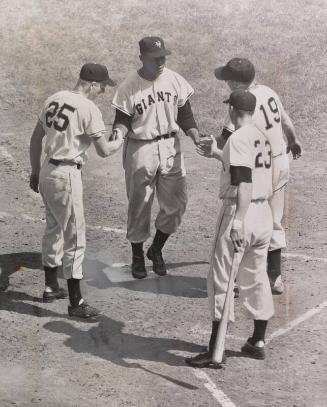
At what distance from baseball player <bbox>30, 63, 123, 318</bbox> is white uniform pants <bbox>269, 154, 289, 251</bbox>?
152 cm

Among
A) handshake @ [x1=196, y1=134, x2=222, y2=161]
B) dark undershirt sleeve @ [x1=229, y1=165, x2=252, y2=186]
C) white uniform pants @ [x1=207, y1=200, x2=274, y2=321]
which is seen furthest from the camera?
handshake @ [x1=196, y1=134, x2=222, y2=161]

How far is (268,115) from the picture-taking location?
28.1 ft

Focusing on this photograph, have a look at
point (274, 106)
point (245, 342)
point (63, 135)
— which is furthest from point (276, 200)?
point (63, 135)

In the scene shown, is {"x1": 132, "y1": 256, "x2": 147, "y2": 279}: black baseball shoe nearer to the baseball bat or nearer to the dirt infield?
the dirt infield

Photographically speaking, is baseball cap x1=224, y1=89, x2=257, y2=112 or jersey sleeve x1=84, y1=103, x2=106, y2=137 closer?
baseball cap x1=224, y1=89, x2=257, y2=112

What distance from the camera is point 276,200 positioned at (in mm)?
9000

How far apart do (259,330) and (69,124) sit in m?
2.42

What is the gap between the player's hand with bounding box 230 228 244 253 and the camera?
23.7ft

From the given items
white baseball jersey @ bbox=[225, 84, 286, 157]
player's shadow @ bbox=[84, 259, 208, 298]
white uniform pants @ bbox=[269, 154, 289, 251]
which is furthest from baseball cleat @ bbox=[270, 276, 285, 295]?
white baseball jersey @ bbox=[225, 84, 286, 157]

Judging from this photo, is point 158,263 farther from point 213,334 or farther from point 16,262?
point 213,334

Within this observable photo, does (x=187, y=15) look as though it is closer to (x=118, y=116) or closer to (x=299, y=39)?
(x=299, y=39)

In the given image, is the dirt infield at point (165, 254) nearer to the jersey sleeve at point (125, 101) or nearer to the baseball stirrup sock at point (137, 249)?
the baseball stirrup sock at point (137, 249)

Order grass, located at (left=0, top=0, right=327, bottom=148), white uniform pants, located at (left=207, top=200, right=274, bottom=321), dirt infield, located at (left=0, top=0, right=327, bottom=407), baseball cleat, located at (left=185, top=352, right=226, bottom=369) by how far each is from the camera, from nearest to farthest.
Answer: dirt infield, located at (left=0, top=0, right=327, bottom=407), white uniform pants, located at (left=207, top=200, right=274, bottom=321), baseball cleat, located at (left=185, top=352, right=226, bottom=369), grass, located at (left=0, top=0, right=327, bottom=148)

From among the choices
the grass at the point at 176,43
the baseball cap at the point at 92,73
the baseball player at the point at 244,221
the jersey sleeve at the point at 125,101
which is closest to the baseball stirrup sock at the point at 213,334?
the baseball player at the point at 244,221
